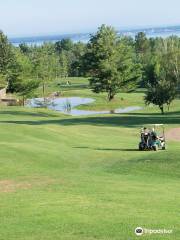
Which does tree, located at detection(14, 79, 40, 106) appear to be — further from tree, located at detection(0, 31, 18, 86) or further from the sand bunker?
the sand bunker

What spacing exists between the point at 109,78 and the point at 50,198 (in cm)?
7276

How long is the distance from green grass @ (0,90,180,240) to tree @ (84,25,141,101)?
5125cm

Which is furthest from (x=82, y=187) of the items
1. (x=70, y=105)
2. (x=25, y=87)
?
(x=70, y=105)

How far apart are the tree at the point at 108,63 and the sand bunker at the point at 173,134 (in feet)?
137

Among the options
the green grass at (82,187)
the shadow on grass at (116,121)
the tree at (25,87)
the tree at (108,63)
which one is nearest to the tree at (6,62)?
the tree at (25,87)

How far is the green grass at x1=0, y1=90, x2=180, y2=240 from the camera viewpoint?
49.3ft

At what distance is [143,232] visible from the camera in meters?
14.1

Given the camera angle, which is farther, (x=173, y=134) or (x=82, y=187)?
(x=173, y=134)

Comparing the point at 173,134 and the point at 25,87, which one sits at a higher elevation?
the point at 173,134

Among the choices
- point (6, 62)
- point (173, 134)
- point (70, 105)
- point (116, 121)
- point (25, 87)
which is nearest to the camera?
point (173, 134)

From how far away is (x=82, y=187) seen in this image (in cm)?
2136

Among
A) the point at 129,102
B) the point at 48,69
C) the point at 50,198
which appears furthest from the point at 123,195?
the point at 48,69

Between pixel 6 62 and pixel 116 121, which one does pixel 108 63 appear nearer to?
pixel 6 62

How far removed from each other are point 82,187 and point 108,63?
71.6m
